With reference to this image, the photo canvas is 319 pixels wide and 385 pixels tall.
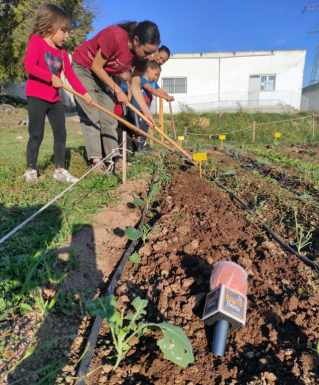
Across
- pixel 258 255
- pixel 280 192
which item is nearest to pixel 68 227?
pixel 258 255

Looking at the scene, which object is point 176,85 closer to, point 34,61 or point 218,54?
point 218,54

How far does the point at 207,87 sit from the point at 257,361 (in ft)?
59.7

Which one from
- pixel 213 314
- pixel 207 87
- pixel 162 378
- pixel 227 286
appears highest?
pixel 207 87

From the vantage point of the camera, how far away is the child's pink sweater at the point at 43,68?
2570 millimetres

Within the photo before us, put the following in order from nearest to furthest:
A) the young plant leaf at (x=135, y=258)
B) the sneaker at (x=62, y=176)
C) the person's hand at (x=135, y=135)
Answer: the young plant leaf at (x=135, y=258) → the sneaker at (x=62, y=176) → the person's hand at (x=135, y=135)

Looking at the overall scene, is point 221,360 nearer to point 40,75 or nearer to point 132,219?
point 132,219

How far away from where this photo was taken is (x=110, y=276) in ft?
5.84

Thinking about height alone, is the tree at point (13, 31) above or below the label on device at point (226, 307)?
above

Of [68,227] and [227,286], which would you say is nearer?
[227,286]

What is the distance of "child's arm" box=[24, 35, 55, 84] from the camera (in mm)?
2559

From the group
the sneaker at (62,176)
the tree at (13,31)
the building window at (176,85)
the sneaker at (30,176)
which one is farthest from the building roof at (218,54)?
the sneaker at (30,176)

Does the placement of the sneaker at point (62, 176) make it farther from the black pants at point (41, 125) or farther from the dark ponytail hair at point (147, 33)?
the dark ponytail hair at point (147, 33)

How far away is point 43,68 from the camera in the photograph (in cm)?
271

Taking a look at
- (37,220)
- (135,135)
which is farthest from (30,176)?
(135,135)
